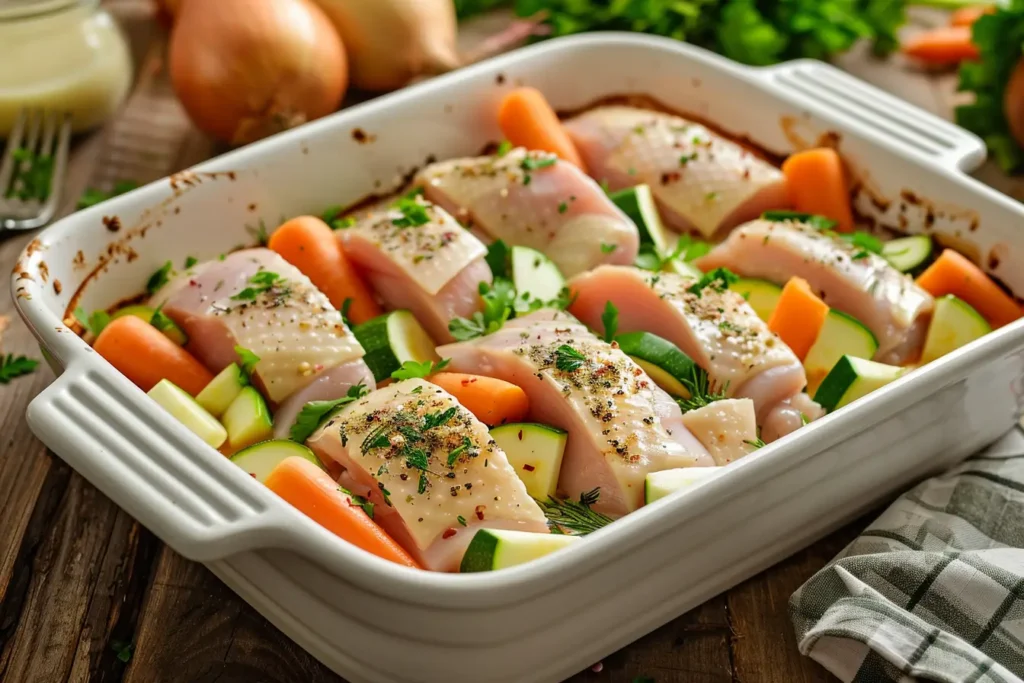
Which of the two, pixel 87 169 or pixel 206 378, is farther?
pixel 87 169

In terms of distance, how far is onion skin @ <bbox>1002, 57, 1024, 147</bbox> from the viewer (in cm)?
361

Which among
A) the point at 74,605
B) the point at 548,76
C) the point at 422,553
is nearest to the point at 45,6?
the point at 548,76

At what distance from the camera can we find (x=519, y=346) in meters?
2.43

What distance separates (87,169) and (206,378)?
1.41m

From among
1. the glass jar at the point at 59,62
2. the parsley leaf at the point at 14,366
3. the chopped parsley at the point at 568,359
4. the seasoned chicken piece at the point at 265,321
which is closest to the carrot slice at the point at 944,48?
the chopped parsley at the point at 568,359

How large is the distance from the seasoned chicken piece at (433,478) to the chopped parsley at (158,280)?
838 mm

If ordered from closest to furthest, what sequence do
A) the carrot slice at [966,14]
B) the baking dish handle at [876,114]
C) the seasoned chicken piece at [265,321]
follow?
the seasoned chicken piece at [265,321], the baking dish handle at [876,114], the carrot slice at [966,14]

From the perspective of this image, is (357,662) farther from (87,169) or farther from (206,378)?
(87,169)

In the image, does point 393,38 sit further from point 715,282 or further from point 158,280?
point 715,282

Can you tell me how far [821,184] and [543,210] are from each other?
79cm

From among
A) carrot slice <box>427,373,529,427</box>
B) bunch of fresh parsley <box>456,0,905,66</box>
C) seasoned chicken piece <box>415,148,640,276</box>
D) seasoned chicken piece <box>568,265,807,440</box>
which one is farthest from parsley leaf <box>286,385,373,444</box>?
bunch of fresh parsley <box>456,0,905,66</box>

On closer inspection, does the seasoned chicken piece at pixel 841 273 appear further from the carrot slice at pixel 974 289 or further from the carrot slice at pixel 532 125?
the carrot slice at pixel 532 125

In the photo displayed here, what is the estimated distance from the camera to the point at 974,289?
9.23 feet

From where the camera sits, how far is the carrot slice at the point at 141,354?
8.14 ft
